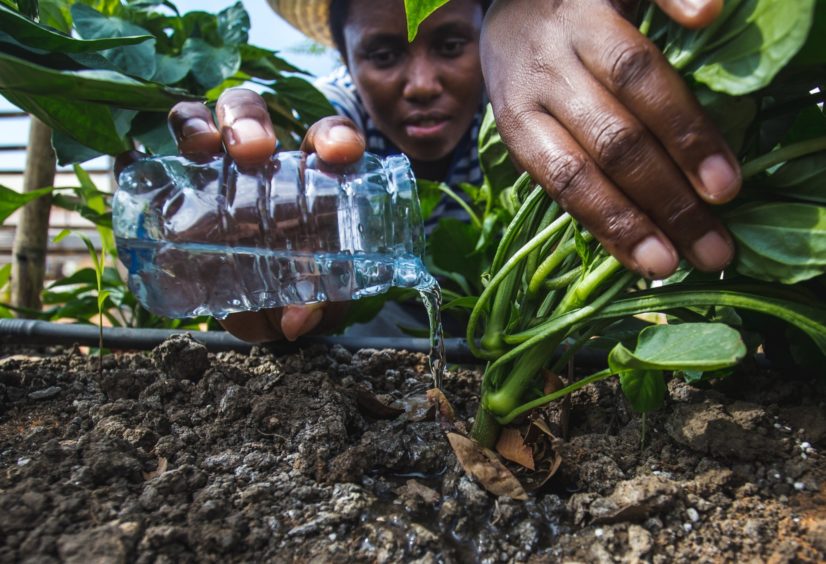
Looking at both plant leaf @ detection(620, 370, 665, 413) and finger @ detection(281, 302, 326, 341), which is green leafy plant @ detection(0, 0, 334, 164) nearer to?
finger @ detection(281, 302, 326, 341)

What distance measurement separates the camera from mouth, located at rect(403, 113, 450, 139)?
5.33 ft

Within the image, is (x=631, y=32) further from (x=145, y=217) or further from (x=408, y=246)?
(x=145, y=217)

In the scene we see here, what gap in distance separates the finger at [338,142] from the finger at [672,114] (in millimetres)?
395

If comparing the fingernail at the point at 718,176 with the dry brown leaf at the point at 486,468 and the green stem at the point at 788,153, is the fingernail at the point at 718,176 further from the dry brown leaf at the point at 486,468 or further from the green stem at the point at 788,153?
the dry brown leaf at the point at 486,468

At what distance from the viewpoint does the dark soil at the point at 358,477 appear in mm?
566

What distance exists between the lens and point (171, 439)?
0.72 metres

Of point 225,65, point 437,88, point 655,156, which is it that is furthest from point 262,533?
point 437,88

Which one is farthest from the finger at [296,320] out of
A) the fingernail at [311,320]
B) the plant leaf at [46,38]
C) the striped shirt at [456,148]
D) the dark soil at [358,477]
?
the striped shirt at [456,148]

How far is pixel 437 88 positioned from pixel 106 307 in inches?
35.8

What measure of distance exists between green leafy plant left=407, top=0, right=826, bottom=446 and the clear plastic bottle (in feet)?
0.70

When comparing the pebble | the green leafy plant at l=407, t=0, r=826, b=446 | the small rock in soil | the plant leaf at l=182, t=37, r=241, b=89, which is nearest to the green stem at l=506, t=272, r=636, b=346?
the green leafy plant at l=407, t=0, r=826, b=446

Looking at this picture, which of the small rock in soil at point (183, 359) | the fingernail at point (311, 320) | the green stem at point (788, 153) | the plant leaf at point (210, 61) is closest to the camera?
the green stem at point (788, 153)

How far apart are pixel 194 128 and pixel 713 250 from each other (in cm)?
66

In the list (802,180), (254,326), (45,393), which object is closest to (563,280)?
(802,180)
